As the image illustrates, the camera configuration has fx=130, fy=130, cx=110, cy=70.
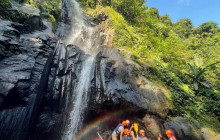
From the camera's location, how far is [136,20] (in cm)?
1656

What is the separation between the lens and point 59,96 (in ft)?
24.1

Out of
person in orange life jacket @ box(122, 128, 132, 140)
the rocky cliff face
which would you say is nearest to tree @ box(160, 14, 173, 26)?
the rocky cliff face

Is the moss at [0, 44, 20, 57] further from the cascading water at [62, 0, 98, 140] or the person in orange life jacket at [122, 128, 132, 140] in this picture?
the person in orange life jacket at [122, 128, 132, 140]

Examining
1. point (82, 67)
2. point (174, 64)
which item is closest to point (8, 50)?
point (82, 67)

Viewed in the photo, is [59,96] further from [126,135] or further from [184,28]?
[184,28]

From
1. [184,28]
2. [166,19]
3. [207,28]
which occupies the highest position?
[166,19]

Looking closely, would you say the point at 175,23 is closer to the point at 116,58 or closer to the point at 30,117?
the point at 116,58

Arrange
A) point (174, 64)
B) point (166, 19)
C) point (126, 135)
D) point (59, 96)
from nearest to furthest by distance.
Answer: point (126, 135)
point (59, 96)
point (174, 64)
point (166, 19)

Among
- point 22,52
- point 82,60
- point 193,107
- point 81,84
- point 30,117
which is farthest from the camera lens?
point 82,60

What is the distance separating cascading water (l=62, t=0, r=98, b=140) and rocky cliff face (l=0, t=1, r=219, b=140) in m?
0.27

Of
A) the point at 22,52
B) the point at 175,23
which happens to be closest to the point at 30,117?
the point at 22,52

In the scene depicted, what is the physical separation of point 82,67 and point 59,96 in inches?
117

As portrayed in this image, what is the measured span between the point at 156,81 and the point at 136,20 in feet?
34.1

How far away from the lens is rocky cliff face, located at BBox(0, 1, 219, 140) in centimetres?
498
